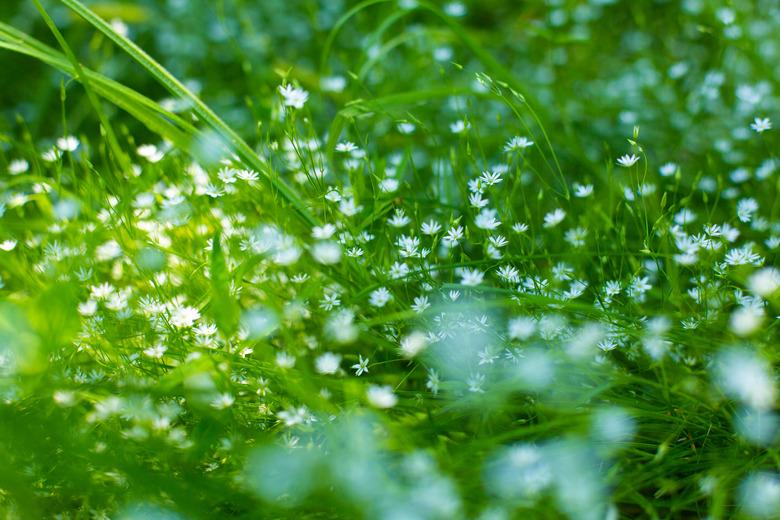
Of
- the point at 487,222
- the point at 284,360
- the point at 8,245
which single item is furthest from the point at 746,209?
the point at 8,245

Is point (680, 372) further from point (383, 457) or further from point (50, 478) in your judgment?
point (50, 478)

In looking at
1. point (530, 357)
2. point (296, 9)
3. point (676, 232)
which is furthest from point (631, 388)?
point (296, 9)

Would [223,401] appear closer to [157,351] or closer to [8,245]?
[157,351]

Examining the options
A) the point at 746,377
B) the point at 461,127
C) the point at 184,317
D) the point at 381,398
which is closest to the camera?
the point at 746,377

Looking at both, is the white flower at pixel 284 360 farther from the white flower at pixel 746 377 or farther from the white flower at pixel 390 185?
the white flower at pixel 746 377

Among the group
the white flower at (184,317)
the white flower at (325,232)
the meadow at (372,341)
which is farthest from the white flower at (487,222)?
the white flower at (184,317)

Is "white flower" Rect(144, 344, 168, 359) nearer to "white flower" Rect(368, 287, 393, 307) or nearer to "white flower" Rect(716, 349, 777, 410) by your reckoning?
"white flower" Rect(368, 287, 393, 307)

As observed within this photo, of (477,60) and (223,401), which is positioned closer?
(223,401)

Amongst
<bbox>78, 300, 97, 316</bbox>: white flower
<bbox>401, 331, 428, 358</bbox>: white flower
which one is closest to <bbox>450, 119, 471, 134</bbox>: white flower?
<bbox>401, 331, 428, 358</bbox>: white flower
